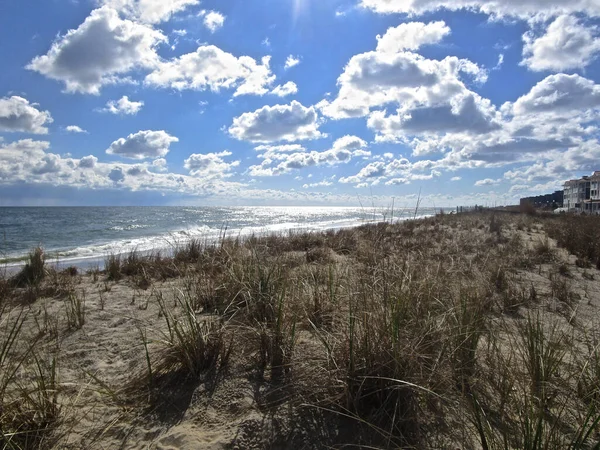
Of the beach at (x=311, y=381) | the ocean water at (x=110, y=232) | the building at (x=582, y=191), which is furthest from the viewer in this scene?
the building at (x=582, y=191)

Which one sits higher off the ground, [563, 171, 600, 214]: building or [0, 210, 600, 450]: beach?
[563, 171, 600, 214]: building

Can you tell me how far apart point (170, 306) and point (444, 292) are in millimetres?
3401

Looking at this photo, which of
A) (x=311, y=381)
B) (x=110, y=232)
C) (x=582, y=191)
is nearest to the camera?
(x=311, y=381)

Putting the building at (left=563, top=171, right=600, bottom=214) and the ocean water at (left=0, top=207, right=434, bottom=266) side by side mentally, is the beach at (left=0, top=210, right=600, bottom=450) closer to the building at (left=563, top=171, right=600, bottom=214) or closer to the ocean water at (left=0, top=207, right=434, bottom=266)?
the ocean water at (left=0, top=207, right=434, bottom=266)

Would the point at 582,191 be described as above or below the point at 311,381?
above

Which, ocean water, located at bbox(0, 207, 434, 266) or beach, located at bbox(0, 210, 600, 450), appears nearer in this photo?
beach, located at bbox(0, 210, 600, 450)

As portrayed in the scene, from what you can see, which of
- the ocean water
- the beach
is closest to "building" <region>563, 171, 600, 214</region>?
the ocean water

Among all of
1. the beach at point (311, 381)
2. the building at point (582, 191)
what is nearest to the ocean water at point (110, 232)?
the beach at point (311, 381)

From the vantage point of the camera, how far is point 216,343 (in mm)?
2871

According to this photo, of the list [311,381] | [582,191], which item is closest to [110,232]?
[311,381]

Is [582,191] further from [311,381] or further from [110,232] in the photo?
[311,381]

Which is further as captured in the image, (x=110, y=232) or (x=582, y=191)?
(x=582, y=191)

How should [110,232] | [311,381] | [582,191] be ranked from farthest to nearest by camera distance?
1. [582,191]
2. [110,232]
3. [311,381]

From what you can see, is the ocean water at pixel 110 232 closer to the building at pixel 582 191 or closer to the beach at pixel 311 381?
the beach at pixel 311 381
